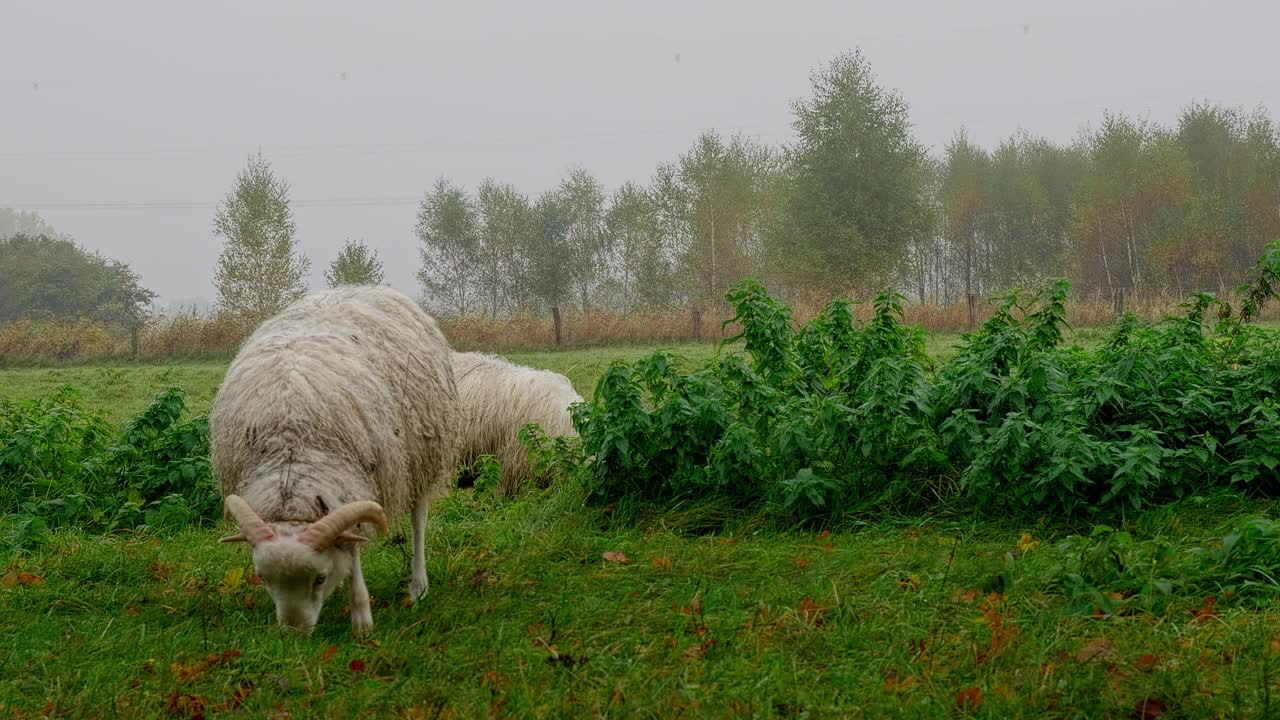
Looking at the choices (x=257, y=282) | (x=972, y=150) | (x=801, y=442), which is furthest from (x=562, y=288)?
(x=801, y=442)

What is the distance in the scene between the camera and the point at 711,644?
3.55 meters

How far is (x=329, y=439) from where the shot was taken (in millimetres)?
4160

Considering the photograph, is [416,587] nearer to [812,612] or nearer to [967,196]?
[812,612]

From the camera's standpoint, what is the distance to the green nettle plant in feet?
16.4

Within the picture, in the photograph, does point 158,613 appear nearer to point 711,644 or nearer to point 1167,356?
point 711,644

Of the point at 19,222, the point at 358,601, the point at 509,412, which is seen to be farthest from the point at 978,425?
the point at 19,222

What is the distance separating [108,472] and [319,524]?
14.1 feet

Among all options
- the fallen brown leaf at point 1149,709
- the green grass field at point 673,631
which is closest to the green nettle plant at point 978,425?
the green grass field at point 673,631

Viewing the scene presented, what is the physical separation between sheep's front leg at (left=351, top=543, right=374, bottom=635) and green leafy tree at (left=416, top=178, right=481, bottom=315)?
5427cm

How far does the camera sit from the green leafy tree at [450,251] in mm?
58000

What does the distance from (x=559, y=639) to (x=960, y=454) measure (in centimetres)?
296

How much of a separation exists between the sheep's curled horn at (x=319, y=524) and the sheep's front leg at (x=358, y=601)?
0.33 meters

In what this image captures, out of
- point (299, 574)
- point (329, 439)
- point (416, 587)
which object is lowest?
point (416, 587)

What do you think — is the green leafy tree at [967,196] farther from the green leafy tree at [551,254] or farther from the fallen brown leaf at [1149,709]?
the fallen brown leaf at [1149,709]
